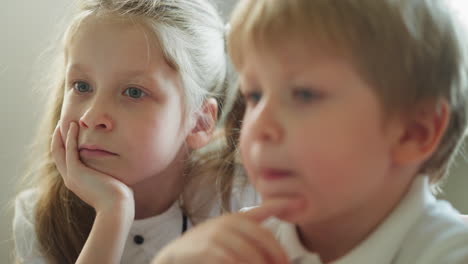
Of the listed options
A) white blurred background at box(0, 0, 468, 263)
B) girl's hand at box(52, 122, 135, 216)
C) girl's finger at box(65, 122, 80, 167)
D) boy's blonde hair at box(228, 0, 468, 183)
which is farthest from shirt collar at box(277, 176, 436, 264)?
white blurred background at box(0, 0, 468, 263)

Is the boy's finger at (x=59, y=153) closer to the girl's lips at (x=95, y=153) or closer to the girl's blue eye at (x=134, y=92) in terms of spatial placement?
the girl's lips at (x=95, y=153)

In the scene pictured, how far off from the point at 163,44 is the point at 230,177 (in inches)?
13.1

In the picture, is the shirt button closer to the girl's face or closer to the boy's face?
the girl's face

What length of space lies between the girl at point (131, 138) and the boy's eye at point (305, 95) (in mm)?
443

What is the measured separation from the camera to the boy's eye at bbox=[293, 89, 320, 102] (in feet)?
1.93

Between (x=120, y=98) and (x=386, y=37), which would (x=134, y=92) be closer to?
(x=120, y=98)

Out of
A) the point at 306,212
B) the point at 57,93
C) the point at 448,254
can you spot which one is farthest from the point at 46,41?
the point at 448,254

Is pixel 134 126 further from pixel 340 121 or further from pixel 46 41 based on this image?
pixel 46 41

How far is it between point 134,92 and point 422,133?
1.78 feet

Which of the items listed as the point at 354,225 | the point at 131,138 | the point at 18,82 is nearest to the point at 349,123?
the point at 354,225

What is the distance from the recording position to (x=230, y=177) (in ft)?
3.86

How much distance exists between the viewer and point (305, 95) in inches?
23.4

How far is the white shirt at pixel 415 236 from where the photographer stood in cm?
62

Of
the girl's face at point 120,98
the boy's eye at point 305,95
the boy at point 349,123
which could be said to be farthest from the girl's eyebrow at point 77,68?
the boy's eye at point 305,95
